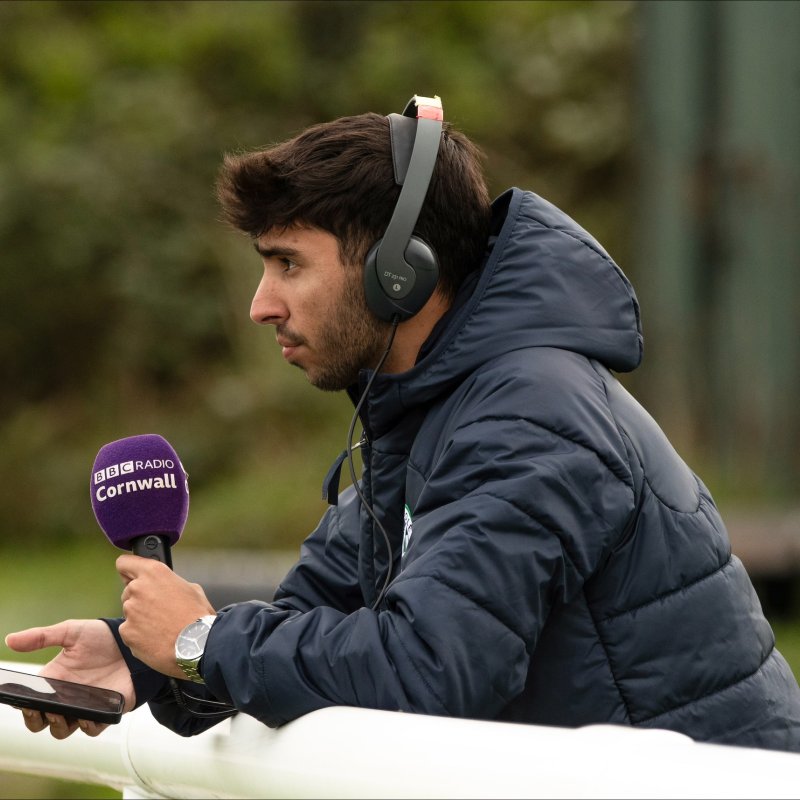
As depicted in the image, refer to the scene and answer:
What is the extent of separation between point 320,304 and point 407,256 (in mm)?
180

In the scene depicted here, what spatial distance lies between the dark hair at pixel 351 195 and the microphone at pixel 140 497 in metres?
0.49

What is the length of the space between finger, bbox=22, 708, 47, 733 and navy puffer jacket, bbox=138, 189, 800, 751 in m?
0.17

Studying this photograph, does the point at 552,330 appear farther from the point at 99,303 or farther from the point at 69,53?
the point at 69,53

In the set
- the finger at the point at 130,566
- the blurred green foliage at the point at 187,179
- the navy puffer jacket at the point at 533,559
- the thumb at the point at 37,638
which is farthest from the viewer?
the blurred green foliage at the point at 187,179

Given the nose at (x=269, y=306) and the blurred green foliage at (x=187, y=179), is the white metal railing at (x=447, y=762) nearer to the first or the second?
the nose at (x=269, y=306)

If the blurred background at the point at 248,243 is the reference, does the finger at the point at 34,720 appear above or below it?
below

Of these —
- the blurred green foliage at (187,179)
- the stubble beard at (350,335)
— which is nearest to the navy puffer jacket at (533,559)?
the stubble beard at (350,335)

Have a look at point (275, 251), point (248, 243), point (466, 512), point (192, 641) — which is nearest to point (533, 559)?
point (466, 512)

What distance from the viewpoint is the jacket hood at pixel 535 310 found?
211 centimetres

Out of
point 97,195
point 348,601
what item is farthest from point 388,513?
point 97,195

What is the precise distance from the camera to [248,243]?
10.2m

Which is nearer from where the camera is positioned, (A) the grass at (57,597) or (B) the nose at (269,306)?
(B) the nose at (269,306)

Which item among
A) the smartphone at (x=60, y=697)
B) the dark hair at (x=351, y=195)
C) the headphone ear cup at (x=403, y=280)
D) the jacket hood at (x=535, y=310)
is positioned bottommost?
the smartphone at (x=60, y=697)

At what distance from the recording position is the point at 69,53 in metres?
15.2
